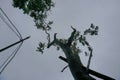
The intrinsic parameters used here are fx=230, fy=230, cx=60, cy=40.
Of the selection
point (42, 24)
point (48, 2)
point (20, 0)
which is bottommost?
point (42, 24)

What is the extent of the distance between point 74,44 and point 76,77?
9.14 metres

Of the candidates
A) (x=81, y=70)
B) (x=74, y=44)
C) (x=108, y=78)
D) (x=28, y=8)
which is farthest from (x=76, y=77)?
(x=28, y=8)

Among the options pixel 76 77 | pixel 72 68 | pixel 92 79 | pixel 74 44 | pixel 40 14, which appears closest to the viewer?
pixel 92 79

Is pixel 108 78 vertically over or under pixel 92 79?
under

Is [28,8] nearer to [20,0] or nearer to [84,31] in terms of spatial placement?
[20,0]

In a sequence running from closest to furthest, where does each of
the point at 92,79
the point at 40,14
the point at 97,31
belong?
1. the point at 92,79
2. the point at 97,31
3. the point at 40,14

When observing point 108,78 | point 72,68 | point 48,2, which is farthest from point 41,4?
point 108,78

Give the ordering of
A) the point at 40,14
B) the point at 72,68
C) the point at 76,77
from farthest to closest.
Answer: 1. the point at 40,14
2. the point at 72,68
3. the point at 76,77

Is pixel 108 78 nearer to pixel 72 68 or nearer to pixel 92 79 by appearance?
pixel 92 79

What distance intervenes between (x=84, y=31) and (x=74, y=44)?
154 centimetres

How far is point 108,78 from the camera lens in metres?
8.45

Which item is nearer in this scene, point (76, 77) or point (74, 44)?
point (76, 77)

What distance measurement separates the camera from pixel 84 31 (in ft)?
60.5

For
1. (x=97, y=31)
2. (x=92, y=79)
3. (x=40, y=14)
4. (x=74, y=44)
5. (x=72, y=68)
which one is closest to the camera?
(x=92, y=79)
